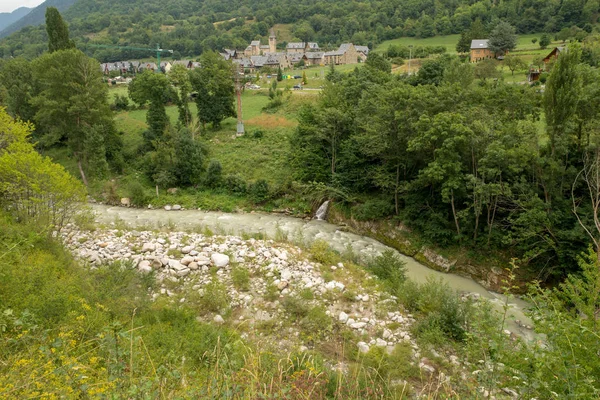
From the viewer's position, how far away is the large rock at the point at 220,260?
14.4 metres

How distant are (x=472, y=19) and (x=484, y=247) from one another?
78430 millimetres

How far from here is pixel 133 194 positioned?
2495cm

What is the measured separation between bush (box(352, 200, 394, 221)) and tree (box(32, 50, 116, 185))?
1899cm

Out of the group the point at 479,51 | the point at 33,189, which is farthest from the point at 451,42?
the point at 33,189

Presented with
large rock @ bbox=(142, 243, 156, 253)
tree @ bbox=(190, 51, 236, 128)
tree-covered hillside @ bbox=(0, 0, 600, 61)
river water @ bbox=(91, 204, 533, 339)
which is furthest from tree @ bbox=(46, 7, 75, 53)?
tree-covered hillside @ bbox=(0, 0, 600, 61)

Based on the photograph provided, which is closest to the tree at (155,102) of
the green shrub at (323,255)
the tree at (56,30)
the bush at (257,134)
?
the bush at (257,134)

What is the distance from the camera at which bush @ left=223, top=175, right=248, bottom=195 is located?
83.3 ft

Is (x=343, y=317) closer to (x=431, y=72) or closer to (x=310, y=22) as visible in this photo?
(x=431, y=72)

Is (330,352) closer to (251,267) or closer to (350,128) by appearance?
(251,267)

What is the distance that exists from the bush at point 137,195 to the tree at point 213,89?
36.0ft

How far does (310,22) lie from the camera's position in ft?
417

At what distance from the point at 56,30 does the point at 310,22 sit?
4333 inches

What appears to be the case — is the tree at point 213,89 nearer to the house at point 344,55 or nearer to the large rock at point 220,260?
the large rock at point 220,260

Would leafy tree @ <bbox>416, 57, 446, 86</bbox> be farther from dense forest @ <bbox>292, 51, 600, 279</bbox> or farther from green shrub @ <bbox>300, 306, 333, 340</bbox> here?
green shrub @ <bbox>300, 306, 333, 340</bbox>
